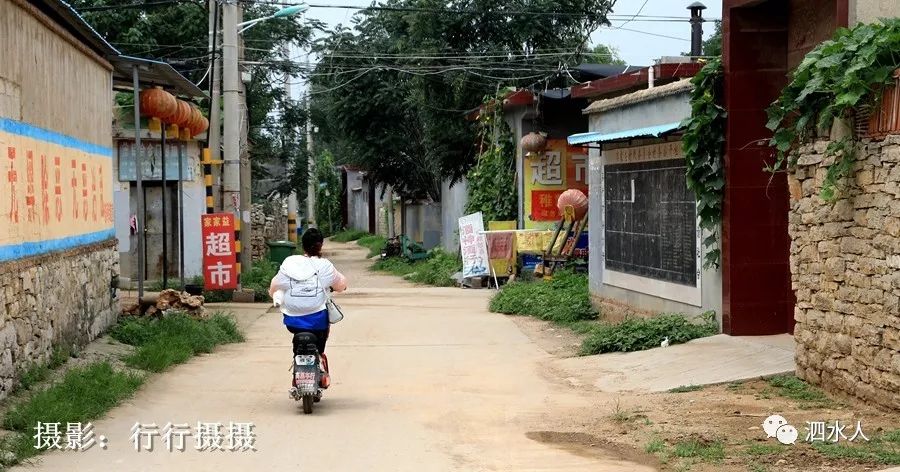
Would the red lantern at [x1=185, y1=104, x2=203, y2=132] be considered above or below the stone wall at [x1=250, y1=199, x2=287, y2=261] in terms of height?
above

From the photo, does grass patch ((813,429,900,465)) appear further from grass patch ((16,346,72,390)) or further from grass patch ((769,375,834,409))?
grass patch ((16,346,72,390))

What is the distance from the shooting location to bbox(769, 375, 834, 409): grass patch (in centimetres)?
974

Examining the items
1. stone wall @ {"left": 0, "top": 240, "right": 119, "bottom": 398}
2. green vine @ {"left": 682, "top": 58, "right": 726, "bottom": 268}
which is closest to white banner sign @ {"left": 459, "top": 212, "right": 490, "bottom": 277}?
stone wall @ {"left": 0, "top": 240, "right": 119, "bottom": 398}

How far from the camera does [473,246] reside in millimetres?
27141

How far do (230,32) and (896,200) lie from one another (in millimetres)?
16084

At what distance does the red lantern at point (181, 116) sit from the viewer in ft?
59.5

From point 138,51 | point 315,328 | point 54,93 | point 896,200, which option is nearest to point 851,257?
point 896,200

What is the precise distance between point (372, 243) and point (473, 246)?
27595mm

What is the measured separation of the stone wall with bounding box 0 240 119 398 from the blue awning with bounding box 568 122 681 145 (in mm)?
7087

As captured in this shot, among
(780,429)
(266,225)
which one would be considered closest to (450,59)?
(266,225)

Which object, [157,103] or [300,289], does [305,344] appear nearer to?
[300,289]

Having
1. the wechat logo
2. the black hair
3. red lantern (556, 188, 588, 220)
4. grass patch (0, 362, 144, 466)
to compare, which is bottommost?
the wechat logo

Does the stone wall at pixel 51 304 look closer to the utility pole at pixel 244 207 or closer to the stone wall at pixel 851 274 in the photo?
the stone wall at pixel 851 274

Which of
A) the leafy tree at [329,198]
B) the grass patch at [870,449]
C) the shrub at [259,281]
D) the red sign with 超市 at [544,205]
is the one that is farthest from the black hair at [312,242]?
the leafy tree at [329,198]
